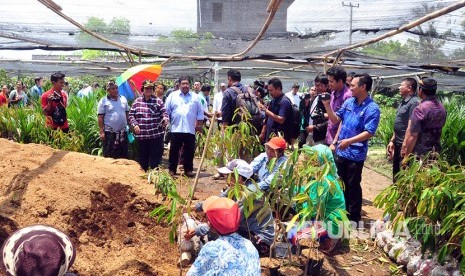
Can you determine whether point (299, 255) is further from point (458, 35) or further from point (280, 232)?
point (458, 35)

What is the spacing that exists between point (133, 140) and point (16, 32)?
2458 mm

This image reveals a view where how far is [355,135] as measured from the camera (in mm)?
4961

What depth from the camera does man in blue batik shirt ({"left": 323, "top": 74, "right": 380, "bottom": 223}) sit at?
15.9 ft

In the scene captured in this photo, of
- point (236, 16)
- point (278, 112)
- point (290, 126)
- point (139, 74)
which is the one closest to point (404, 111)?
point (290, 126)

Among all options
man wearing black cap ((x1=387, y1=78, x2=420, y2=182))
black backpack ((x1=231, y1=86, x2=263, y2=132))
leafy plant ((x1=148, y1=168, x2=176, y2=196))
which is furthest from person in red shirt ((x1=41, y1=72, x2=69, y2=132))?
man wearing black cap ((x1=387, y1=78, x2=420, y2=182))

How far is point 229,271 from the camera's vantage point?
2.63 meters

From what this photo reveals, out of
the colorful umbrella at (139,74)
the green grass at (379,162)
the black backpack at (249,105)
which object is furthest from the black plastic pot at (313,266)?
the green grass at (379,162)

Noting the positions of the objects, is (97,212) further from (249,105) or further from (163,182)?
(249,105)

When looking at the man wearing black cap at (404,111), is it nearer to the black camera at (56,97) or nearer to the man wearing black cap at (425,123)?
the man wearing black cap at (425,123)

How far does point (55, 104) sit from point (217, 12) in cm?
268

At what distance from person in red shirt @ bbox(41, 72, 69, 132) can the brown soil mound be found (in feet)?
6.96

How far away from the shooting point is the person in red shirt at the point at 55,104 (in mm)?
6684

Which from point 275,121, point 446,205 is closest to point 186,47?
point 275,121

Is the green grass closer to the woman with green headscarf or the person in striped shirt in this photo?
the person in striped shirt
